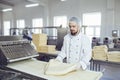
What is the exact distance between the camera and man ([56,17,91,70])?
66.2 inches

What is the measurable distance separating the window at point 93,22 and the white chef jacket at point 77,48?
8.79 m

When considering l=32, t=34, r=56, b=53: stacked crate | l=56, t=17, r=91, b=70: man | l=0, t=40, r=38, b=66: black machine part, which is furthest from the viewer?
l=32, t=34, r=56, b=53: stacked crate

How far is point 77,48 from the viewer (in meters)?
1.80

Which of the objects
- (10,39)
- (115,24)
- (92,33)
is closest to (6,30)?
(92,33)

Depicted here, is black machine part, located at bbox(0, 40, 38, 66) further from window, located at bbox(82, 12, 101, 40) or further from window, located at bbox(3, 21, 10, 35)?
window, located at bbox(3, 21, 10, 35)

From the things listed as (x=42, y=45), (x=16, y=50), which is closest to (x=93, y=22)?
(x=42, y=45)

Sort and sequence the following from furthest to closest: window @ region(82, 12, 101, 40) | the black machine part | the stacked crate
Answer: window @ region(82, 12, 101, 40)
the stacked crate
the black machine part

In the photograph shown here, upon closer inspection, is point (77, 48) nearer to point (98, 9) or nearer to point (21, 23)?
point (98, 9)

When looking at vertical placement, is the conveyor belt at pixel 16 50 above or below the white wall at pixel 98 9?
below

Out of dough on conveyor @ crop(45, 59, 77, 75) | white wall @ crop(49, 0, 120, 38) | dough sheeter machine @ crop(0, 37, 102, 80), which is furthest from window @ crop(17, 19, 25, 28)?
dough on conveyor @ crop(45, 59, 77, 75)

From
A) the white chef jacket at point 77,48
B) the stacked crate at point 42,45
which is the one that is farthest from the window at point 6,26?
the white chef jacket at point 77,48

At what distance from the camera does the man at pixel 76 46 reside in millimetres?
1681

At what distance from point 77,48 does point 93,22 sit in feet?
30.0

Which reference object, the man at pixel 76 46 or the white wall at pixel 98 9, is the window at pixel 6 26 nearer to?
the white wall at pixel 98 9
